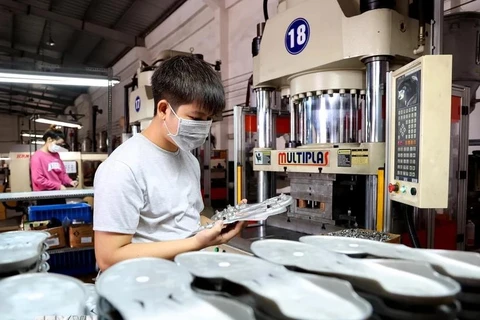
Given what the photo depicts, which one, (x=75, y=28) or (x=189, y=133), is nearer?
(x=189, y=133)

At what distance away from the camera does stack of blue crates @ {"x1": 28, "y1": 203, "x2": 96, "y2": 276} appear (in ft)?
10.6

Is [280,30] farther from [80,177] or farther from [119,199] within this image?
[80,177]

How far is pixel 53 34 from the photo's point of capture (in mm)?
7711

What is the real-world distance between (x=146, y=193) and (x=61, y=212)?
2.85 m

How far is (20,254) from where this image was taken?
24.4 inches

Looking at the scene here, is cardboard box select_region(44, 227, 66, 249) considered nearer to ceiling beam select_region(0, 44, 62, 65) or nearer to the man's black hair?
the man's black hair

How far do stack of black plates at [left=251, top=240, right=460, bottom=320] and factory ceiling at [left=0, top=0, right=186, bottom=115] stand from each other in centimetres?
486

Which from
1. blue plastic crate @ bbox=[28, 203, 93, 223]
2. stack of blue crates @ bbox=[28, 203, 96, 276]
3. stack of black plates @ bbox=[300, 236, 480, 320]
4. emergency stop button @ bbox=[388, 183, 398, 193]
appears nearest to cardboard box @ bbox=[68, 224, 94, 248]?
stack of blue crates @ bbox=[28, 203, 96, 276]

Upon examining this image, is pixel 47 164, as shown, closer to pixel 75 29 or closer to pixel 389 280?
pixel 389 280

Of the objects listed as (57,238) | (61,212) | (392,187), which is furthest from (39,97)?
(392,187)

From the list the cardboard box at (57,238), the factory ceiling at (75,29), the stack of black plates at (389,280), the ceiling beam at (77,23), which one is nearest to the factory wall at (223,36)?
the factory ceiling at (75,29)

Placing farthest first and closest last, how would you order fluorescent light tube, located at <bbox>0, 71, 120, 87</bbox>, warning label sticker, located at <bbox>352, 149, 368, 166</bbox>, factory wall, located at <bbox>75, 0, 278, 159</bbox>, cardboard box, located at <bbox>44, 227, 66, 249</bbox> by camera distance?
factory wall, located at <bbox>75, 0, 278, 159</bbox>, cardboard box, located at <bbox>44, 227, 66, 249</bbox>, fluorescent light tube, located at <bbox>0, 71, 120, 87</bbox>, warning label sticker, located at <bbox>352, 149, 368, 166</bbox>

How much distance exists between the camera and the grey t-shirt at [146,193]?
2.97 feet

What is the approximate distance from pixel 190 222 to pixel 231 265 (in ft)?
2.04
